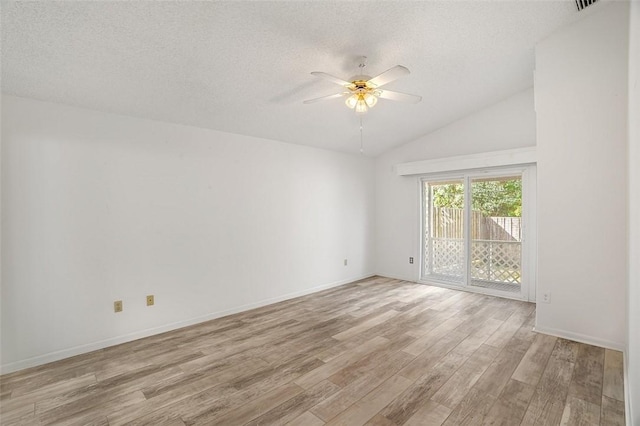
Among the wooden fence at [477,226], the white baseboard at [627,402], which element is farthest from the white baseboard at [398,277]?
the white baseboard at [627,402]

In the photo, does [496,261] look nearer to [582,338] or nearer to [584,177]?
[582,338]

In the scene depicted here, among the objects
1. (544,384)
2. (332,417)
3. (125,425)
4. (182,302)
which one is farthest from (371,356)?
(182,302)

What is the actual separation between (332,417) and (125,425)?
1.31 metres

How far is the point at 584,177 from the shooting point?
2.96m

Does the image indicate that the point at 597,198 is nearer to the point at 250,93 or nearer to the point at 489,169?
the point at 489,169

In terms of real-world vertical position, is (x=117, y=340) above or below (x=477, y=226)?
below

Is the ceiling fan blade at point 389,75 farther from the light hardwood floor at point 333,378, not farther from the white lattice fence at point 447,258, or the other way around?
the white lattice fence at point 447,258

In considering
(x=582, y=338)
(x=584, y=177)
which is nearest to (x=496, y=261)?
(x=582, y=338)

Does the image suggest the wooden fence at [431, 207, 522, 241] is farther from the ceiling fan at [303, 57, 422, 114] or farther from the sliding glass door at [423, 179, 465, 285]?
the ceiling fan at [303, 57, 422, 114]

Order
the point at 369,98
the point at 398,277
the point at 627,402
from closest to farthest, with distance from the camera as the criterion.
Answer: the point at 627,402 < the point at 369,98 < the point at 398,277

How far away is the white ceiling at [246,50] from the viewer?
6.78 ft

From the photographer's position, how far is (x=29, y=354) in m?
2.63

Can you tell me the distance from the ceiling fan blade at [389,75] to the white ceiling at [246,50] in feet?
1.44

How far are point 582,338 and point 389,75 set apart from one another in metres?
3.15
